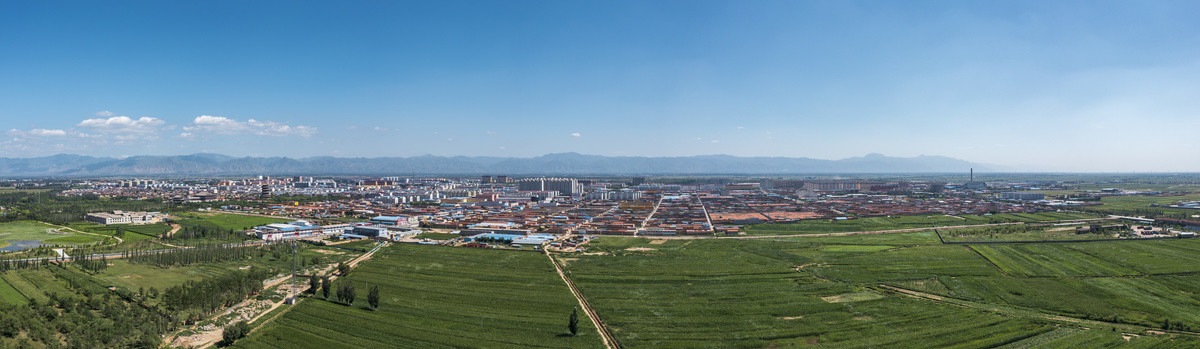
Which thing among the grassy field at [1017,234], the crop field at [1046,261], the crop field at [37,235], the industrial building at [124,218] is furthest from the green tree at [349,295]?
the industrial building at [124,218]

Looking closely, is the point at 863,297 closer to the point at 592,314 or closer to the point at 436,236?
the point at 592,314

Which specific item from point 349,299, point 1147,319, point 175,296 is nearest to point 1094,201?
point 1147,319

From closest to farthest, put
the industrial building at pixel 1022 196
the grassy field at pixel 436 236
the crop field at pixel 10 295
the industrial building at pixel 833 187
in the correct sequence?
the crop field at pixel 10 295 → the grassy field at pixel 436 236 → the industrial building at pixel 1022 196 → the industrial building at pixel 833 187

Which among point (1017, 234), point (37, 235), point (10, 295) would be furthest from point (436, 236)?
point (1017, 234)

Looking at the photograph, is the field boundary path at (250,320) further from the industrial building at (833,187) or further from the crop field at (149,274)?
the industrial building at (833,187)

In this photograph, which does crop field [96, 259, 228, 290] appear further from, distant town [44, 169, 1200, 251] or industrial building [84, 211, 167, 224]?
industrial building [84, 211, 167, 224]

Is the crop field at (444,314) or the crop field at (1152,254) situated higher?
the crop field at (1152,254)
